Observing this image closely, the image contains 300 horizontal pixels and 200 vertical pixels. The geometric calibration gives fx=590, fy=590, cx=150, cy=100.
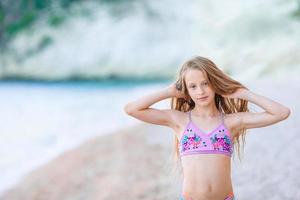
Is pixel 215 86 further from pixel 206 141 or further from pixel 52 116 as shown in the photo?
pixel 52 116

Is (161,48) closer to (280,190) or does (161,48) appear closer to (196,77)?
(280,190)

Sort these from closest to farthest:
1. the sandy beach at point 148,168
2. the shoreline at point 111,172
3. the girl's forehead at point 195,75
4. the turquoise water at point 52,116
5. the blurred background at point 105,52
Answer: the girl's forehead at point 195,75 < the sandy beach at point 148,168 < the shoreline at point 111,172 < the turquoise water at point 52,116 < the blurred background at point 105,52

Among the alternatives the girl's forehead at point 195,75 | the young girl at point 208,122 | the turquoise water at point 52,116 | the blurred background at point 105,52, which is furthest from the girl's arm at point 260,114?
the blurred background at point 105,52

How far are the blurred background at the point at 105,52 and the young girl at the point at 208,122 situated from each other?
3408 millimetres

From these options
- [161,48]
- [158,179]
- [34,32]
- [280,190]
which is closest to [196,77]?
[280,190]

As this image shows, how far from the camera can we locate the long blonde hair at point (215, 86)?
5.08 ft

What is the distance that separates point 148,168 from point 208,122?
89.7 inches

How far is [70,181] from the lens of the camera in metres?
4.05

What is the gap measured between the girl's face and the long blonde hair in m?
0.01

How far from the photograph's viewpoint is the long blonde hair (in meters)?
1.55

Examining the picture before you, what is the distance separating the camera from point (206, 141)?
1566 millimetres

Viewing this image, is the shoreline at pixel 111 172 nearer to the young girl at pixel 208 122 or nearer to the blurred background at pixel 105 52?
the blurred background at pixel 105 52

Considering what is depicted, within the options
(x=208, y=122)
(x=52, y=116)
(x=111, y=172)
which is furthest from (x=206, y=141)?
(x=52, y=116)

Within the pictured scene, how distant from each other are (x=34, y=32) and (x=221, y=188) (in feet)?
17.6
